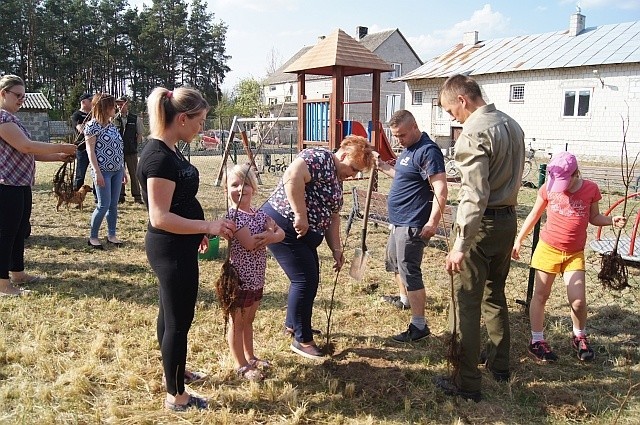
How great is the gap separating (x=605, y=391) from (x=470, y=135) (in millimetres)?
1800

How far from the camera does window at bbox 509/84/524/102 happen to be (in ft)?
76.9

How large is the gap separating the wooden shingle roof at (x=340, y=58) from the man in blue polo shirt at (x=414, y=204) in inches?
230

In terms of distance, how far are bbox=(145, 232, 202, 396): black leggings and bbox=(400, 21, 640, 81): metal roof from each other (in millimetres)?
21558

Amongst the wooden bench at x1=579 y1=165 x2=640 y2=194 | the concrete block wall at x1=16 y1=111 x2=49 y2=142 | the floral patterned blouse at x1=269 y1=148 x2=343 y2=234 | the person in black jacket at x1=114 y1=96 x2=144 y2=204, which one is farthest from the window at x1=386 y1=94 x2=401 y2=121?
the floral patterned blouse at x1=269 y1=148 x2=343 y2=234

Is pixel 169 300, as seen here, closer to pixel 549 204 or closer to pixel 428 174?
pixel 428 174

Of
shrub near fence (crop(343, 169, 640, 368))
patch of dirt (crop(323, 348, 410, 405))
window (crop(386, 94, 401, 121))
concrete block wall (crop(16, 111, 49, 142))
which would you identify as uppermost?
window (crop(386, 94, 401, 121))

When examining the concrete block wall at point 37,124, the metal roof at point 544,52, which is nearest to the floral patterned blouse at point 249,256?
the metal roof at point 544,52

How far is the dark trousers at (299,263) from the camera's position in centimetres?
329

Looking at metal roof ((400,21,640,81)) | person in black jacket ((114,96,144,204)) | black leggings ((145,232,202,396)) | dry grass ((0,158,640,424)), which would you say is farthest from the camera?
metal roof ((400,21,640,81))

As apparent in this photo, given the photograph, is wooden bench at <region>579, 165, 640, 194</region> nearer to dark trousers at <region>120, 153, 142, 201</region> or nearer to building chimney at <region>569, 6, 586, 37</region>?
dark trousers at <region>120, 153, 142, 201</region>

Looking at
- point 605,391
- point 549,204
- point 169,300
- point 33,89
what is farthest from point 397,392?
point 33,89

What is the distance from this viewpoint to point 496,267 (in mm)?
2998

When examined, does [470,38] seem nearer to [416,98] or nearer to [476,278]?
[416,98]

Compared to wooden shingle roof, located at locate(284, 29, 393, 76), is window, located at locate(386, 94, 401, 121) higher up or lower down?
higher up
